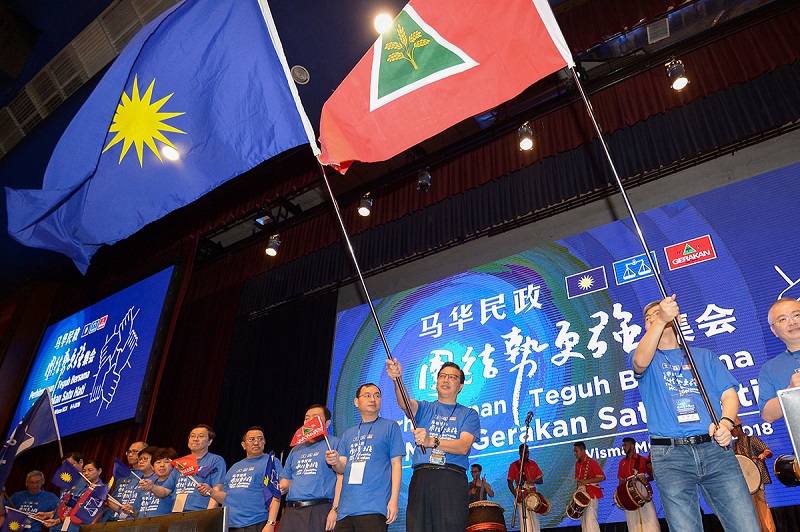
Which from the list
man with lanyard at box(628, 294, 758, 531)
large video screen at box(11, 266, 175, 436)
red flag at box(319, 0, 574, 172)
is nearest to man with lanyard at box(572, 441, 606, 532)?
man with lanyard at box(628, 294, 758, 531)

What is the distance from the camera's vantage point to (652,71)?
5609mm

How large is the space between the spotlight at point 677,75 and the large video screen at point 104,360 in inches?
258

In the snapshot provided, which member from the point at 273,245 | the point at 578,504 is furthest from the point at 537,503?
the point at 273,245

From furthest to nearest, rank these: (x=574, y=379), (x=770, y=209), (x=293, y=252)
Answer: (x=293, y=252)
(x=574, y=379)
(x=770, y=209)

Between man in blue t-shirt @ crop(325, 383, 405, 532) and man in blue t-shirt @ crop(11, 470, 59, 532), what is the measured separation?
4584 millimetres

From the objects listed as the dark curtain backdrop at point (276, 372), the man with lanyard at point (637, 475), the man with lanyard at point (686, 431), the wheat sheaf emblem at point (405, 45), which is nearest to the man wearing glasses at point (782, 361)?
the man with lanyard at point (686, 431)

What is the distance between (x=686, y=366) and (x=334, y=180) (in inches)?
248

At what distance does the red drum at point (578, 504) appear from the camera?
4.62m

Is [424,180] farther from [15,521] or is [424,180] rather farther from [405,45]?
[15,521]

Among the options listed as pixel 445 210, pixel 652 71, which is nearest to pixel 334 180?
pixel 445 210

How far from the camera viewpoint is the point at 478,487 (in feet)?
17.1

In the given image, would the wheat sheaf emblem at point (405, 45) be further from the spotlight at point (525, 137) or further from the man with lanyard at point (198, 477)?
the man with lanyard at point (198, 477)

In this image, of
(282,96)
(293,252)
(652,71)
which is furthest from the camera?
(293,252)

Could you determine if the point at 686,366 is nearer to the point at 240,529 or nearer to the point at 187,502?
the point at 240,529
